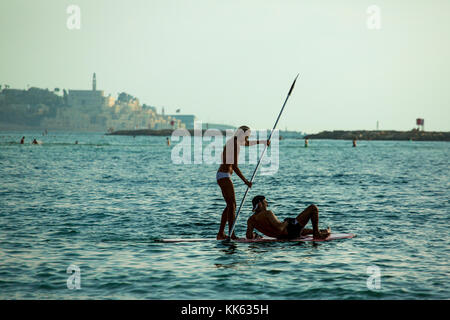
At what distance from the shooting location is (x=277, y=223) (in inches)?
585

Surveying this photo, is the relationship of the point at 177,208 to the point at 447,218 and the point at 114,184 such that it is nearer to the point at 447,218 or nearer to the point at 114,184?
the point at 447,218

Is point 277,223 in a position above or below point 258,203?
below

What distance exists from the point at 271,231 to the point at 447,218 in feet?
33.7

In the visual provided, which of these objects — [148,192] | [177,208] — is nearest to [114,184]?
[148,192]

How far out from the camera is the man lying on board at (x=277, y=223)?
14461 mm

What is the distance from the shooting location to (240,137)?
14.1 metres

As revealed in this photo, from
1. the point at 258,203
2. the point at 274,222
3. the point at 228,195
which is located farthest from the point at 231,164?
the point at 274,222

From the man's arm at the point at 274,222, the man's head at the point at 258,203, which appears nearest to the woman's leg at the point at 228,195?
the man's head at the point at 258,203

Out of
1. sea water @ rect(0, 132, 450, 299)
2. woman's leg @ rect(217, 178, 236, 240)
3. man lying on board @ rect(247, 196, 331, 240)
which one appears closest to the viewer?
sea water @ rect(0, 132, 450, 299)

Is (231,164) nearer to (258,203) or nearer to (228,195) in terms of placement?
(228,195)

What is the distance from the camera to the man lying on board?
47.4 feet

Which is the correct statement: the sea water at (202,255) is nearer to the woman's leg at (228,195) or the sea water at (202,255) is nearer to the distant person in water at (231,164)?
the woman's leg at (228,195)

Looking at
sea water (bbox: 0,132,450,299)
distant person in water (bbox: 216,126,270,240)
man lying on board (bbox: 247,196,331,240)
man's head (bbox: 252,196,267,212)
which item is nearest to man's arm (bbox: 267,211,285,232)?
man lying on board (bbox: 247,196,331,240)

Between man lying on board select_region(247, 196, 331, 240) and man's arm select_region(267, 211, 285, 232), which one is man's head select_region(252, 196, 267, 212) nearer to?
man lying on board select_region(247, 196, 331, 240)
